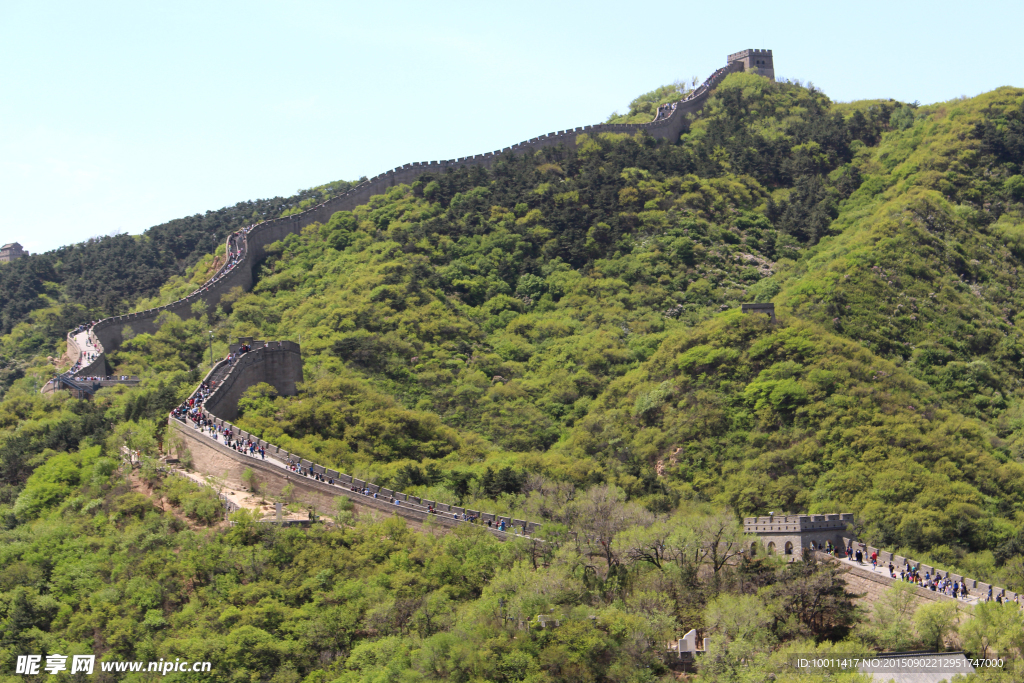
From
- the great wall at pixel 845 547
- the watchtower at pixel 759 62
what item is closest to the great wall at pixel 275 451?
the great wall at pixel 845 547

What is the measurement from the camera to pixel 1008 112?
330 feet

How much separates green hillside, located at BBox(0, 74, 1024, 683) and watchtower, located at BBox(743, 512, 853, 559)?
1.54 m

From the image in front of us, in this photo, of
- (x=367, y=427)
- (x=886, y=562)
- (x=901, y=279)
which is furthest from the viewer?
(x=901, y=279)

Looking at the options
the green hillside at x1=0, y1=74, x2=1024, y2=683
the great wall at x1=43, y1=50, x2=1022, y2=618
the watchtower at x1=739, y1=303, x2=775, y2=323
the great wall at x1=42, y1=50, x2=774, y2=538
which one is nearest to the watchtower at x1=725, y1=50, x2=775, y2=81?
the great wall at x1=42, y1=50, x2=774, y2=538

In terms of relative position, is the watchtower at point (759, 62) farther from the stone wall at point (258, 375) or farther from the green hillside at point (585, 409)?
the stone wall at point (258, 375)

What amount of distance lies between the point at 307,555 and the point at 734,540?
14951mm

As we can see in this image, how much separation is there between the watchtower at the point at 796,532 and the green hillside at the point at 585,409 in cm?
154

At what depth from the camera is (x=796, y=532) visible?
1866 inches

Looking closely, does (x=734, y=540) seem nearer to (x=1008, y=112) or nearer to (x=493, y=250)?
(x=493, y=250)

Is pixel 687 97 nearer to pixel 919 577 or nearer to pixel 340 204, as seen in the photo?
pixel 340 204

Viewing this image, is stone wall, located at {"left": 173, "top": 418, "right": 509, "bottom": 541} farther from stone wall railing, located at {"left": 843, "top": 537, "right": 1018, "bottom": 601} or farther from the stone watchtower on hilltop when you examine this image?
the stone watchtower on hilltop

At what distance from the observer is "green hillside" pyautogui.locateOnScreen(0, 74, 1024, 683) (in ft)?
143

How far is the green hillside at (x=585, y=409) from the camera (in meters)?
43.4

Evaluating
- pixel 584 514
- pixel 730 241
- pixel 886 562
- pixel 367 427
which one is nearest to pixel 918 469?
pixel 886 562
